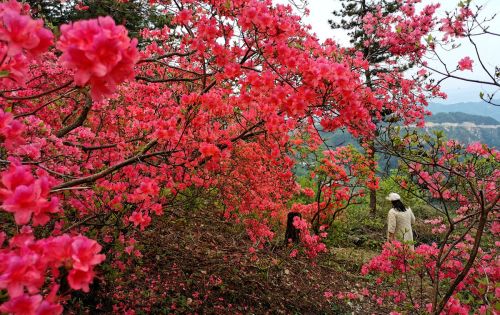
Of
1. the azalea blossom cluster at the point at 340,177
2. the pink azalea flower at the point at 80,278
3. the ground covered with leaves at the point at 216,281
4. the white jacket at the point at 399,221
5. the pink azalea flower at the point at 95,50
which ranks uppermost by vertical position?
the pink azalea flower at the point at 95,50

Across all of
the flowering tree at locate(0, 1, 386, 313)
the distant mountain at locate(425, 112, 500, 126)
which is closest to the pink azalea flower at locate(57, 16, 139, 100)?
the flowering tree at locate(0, 1, 386, 313)

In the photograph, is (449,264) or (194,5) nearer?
(194,5)

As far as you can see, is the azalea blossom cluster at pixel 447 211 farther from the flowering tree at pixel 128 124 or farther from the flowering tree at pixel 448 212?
the flowering tree at pixel 128 124

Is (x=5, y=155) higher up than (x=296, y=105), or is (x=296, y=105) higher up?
(x=296, y=105)

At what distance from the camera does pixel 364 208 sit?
45.8 ft

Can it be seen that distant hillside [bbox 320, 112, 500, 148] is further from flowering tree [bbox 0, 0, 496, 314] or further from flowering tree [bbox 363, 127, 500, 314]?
flowering tree [bbox 0, 0, 496, 314]

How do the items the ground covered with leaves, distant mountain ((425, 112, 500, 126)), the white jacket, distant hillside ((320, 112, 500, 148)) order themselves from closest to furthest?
1. the ground covered with leaves
2. the white jacket
3. distant hillside ((320, 112, 500, 148))
4. distant mountain ((425, 112, 500, 126))

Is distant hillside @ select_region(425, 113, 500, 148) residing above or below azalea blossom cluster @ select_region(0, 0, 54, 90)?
below

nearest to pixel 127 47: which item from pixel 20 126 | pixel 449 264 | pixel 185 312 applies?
pixel 20 126

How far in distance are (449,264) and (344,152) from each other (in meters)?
4.22

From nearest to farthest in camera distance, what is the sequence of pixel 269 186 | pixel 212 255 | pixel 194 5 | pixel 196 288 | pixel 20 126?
pixel 20 126 → pixel 194 5 → pixel 196 288 → pixel 212 255 → pixel 269 186

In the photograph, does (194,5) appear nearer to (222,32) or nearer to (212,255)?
(222,32)

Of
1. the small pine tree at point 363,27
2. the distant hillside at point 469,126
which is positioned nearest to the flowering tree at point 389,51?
the small pine tree at point 363,27

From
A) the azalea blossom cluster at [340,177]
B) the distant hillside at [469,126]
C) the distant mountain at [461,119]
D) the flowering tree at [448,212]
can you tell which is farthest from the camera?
the distant mountain at [461,119]
